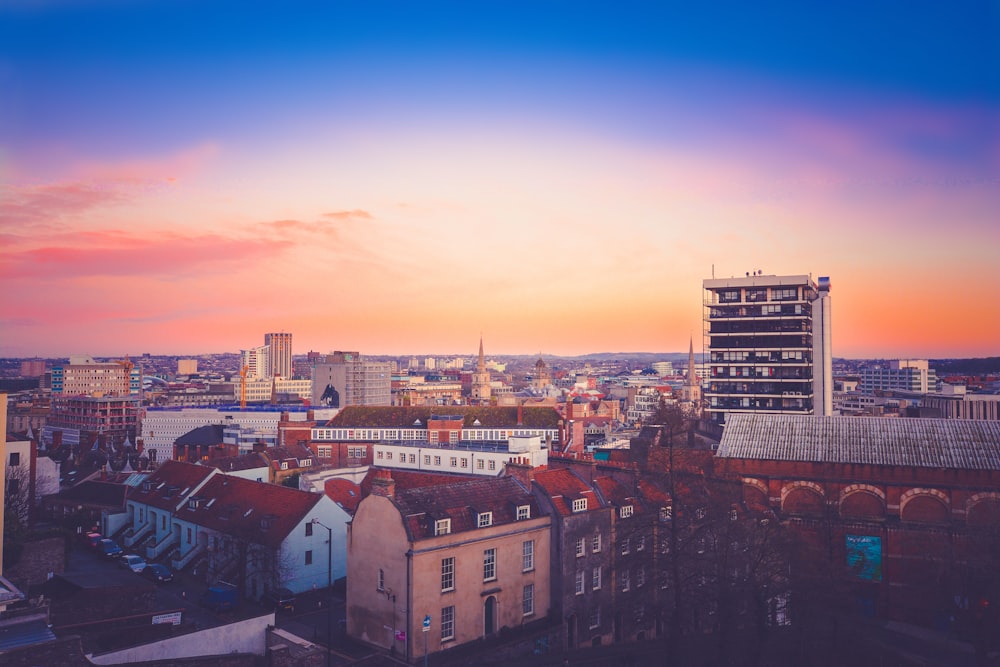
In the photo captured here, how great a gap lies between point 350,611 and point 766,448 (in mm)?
35059

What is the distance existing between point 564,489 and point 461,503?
8811 millimetres

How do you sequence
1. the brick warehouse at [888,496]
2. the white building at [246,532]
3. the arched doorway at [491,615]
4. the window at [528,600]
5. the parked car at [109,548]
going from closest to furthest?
the arched doorway at [491,615]
the window at [528,600]
the brick warehouse at [888,496]
the white building at [246,532]
the parked car at [109,548]

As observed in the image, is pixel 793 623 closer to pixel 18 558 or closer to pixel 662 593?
pixel 662 593

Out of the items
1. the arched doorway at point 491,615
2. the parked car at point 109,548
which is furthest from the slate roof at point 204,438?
the arched doorway at point 491,615

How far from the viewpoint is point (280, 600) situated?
52875mm

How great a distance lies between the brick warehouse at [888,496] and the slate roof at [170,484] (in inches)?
1942

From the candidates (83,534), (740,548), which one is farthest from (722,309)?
(83,534)

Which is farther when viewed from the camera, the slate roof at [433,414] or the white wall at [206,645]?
the slate roof at [433,414]

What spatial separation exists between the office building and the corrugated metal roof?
36.2m

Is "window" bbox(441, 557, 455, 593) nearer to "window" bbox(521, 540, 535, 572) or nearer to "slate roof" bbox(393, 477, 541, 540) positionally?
"slate roof" bbox(393, 477, 541, 540)

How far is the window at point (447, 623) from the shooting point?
42000mm

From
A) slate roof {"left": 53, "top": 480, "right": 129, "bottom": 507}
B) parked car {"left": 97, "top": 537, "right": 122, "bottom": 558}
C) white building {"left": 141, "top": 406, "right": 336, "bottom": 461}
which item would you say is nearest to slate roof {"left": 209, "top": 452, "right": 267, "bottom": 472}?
parked car {"left": 97, "top": 537, "right": 122, "bottom": 558}

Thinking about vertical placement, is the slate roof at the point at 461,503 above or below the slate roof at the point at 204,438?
above

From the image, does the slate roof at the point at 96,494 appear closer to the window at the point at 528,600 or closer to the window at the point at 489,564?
the window at the point at 489,564
